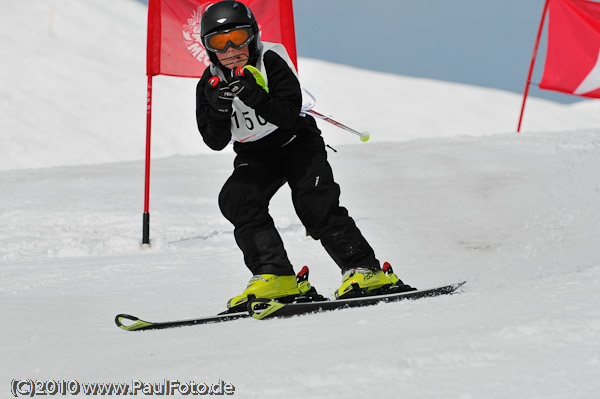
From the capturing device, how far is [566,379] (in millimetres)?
1685

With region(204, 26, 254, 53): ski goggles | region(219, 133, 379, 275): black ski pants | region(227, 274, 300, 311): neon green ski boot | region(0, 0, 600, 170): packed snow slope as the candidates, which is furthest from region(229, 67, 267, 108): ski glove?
region(0, 0, 600, 170): packed snow slope

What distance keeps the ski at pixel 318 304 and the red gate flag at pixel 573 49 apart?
33.6ft

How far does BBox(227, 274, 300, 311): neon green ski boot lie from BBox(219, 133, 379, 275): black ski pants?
34 millimetres

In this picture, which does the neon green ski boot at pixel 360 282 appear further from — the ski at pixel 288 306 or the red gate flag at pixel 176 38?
the red gate flag at pixel 176 38

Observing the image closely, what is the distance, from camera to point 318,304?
303 cm

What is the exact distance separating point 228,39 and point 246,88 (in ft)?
1.06

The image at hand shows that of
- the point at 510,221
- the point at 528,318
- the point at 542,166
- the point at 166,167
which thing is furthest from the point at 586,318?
the point at 166,167

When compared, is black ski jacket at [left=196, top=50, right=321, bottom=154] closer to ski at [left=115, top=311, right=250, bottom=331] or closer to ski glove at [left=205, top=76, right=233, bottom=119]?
ski glove at [left=205, top=76, right=233, bottom=119]

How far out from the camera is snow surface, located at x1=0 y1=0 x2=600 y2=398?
188 centimetres

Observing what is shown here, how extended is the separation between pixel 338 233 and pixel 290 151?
18.3 inches

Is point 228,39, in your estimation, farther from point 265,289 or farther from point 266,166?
point 265,289

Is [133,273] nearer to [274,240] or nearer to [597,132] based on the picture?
[274,240]
